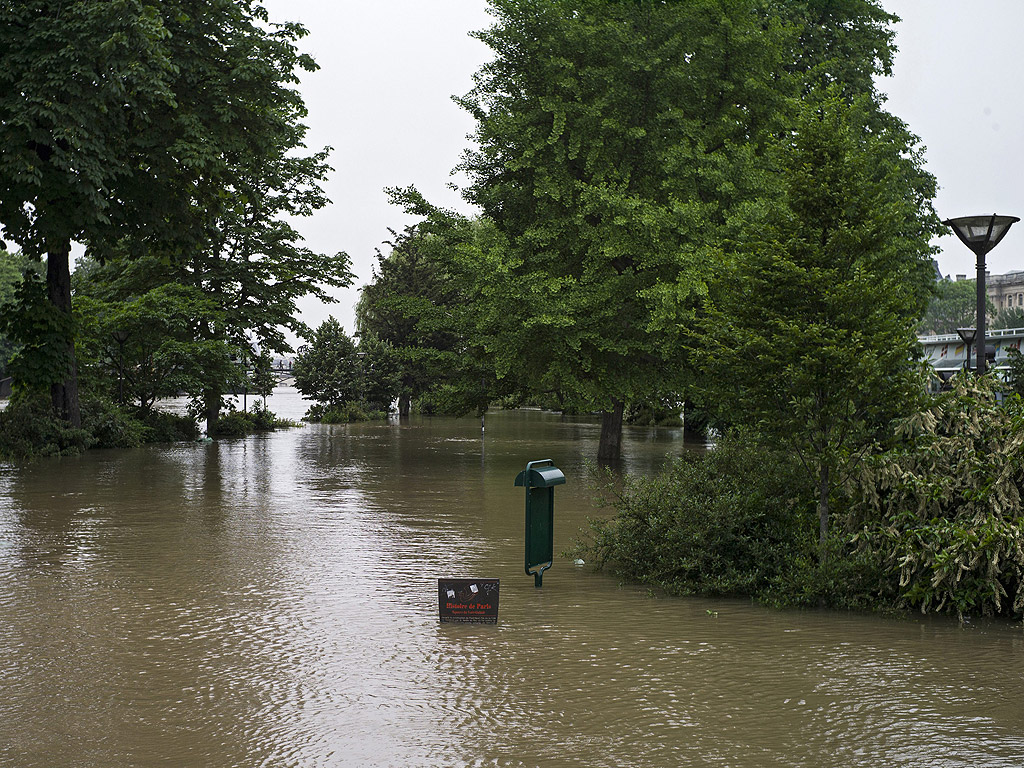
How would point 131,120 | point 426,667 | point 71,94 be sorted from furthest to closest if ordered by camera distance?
1. point 131,120
2. point 71,94
3. point 426,667

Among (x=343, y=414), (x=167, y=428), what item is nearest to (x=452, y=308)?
(x=167, y=428)

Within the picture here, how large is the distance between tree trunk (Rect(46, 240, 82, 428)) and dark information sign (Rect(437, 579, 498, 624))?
18.2 metres

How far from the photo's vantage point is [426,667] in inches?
268

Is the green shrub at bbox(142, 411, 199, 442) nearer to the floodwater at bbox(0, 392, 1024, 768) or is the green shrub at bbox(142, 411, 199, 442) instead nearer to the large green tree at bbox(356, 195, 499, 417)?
the large green tree at bbox(356, 195, 499, 417)

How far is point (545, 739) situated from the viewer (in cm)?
544

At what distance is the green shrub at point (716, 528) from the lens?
9.41 m

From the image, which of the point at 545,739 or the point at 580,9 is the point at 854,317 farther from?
the point at 580,9

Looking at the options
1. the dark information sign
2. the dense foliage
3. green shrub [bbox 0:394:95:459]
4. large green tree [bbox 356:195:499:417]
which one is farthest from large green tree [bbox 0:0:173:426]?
the dense foliage

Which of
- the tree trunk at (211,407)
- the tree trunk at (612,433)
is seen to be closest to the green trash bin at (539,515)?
the tree trunk at (612,433)

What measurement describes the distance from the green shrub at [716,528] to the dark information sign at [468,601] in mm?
2209

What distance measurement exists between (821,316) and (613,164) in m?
15.5

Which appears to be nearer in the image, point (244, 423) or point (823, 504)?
point (823, 504)

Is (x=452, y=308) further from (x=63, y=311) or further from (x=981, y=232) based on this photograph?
(x=981, y=232)

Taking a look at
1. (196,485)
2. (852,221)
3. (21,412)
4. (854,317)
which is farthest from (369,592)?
(21,412)
